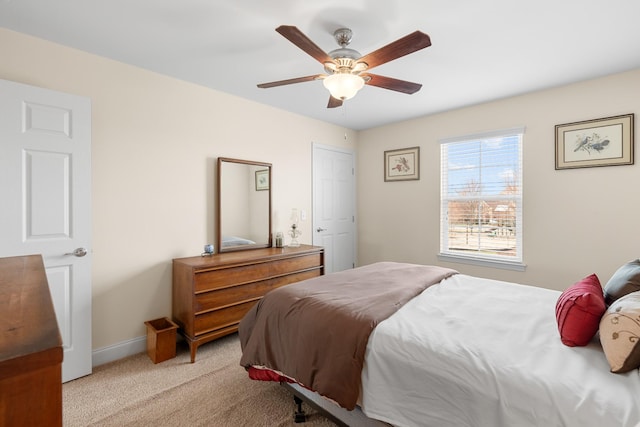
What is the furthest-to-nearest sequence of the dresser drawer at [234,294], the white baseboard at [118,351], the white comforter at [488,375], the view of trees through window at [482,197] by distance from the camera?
the view of trees through window at [482,197] → the dresser drawer at [234,294] → the white baseboard at [118,351] → the white comforter at [488,375]

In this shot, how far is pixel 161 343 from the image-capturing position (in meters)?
2.56

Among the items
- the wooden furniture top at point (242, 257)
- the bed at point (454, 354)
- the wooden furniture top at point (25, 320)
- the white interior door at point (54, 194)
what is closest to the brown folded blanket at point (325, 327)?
the bed at point (454, 354)

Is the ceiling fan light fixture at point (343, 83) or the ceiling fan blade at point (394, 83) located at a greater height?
the ceiling fan blade at point (394, 83)

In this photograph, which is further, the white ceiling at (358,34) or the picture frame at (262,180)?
the picture frame at (262,180)

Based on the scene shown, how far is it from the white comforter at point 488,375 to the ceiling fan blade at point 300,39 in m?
1.54

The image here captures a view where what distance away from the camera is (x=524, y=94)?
11.0 feet

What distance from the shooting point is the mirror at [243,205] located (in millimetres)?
3270

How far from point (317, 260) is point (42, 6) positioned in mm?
2981

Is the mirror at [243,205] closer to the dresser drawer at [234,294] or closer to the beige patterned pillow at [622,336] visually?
the dresser drawer at [234,294]

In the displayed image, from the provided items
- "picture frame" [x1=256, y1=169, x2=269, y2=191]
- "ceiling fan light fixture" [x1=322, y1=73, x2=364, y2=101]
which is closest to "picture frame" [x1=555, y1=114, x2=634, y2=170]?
"ceiling fan light fixture" [x1=322, y1=73, x2=364, y2=101]

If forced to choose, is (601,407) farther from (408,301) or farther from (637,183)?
(637,183)

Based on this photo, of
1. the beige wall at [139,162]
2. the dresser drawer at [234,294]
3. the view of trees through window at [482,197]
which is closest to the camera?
the beige wall at [139,162]

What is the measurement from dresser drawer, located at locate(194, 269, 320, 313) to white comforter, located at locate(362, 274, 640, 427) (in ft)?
5.31

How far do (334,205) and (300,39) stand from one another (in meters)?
3.08
